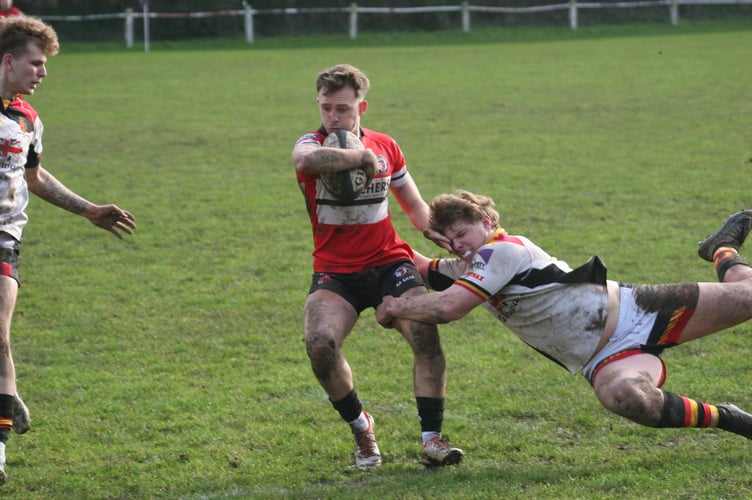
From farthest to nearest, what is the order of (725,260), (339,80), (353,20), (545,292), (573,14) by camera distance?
(573,14) → (353,20) → (725,260) → (339,80) → (545,292)

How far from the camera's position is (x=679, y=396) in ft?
17.6

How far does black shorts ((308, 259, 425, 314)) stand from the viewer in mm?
6004

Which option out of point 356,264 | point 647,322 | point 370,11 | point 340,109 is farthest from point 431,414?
point 370,11

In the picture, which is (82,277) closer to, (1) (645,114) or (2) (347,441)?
(2) (347,441)

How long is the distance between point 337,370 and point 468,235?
1.07 metres

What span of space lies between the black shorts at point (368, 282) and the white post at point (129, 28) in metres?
34.2

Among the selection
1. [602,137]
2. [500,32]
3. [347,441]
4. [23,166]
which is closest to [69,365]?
[23,166]

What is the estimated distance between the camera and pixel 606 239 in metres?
10.6

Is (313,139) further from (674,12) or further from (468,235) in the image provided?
(674,12)

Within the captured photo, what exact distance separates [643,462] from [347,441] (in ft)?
5.75

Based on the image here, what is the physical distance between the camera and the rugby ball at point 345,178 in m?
5.82

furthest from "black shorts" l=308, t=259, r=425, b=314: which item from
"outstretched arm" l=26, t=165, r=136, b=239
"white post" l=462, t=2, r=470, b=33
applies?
"white post" l=462, t=2, r=470, b=33

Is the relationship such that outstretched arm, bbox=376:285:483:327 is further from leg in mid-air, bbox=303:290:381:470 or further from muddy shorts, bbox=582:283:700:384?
muddy shorts, bbox=582:283:700:384

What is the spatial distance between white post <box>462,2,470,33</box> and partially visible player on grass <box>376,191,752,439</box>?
35.1m
